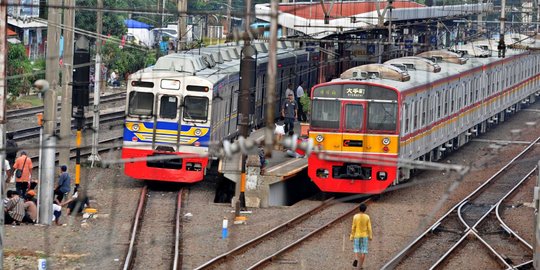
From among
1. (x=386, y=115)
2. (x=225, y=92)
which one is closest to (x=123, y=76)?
(x=225, y=92)

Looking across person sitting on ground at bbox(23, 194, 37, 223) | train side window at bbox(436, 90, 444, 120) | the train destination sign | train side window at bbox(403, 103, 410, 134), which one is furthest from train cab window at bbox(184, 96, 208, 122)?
train side window at bbox(436, 90, 444, 120)

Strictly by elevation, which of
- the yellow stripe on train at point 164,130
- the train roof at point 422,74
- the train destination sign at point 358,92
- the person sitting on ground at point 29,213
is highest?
the train roof at point 422,74

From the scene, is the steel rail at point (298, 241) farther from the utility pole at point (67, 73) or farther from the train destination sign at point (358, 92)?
the utility pole at point (67, 73)

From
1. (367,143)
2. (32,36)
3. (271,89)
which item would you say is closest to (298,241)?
(367,143)

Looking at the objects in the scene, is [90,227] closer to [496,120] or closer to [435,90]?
[435,90]

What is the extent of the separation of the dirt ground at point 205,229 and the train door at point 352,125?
1.07 m

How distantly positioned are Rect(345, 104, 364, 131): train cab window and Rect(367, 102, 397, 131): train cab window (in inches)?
5.4

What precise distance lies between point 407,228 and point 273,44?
326 inches

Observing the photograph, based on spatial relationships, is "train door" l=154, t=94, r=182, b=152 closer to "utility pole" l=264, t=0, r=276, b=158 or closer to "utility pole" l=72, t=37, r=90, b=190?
"utility pole" l=72, t=37, r=90, b=190

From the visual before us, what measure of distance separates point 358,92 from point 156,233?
469 cm

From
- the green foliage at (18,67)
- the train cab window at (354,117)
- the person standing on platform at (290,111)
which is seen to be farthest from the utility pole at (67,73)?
the green foliage at (18,67)

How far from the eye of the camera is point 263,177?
19.8 m

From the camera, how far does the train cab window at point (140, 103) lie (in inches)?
826

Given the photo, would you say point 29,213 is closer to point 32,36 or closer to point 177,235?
point 177,235
